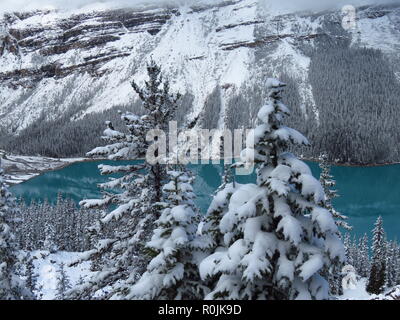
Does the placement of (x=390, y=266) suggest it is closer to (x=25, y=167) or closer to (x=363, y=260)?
(x=363, y=260)

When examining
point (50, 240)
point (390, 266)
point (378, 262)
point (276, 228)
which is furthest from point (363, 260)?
point (276, 228)

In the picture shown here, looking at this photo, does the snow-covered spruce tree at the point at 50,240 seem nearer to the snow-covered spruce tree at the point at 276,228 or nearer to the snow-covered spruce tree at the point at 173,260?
the snow-covered spruce tree at the point at 173,260

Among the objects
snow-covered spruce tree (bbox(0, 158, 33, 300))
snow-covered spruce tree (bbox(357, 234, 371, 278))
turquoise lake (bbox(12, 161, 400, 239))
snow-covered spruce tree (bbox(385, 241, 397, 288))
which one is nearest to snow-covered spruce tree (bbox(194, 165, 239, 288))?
snow-covered spruce tree (bbox(0, 158, 33, 300))

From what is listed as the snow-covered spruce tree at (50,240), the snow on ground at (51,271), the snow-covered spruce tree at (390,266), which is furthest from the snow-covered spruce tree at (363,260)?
the snow-covered spruce tree at (50,240)

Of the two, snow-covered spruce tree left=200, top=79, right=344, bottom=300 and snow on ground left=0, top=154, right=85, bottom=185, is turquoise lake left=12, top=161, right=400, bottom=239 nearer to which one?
snow on ground left=0, top=154, right=85, bottom=185

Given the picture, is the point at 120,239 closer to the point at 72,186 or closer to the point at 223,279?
the point at 223,279
